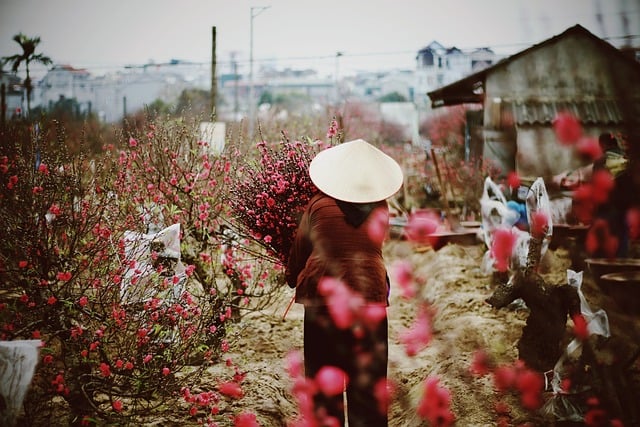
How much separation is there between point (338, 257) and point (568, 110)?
12339 millimetres

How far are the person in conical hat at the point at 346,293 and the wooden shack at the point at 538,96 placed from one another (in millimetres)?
10941

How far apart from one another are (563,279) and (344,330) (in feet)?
19.8

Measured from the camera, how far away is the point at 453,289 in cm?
875

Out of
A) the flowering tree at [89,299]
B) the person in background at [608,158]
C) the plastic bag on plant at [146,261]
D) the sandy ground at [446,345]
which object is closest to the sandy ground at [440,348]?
the sandy ground at [446,345]

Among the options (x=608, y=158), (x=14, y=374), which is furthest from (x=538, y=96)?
(x=14, y=374)

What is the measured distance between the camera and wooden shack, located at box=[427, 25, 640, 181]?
1412 centimetres

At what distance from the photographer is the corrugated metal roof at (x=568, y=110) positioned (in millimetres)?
13539

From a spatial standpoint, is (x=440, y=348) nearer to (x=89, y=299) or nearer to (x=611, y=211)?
(x=611, y=211)

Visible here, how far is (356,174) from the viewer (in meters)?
3.78

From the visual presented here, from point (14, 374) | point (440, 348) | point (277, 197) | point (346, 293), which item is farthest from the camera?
point (440, 348)

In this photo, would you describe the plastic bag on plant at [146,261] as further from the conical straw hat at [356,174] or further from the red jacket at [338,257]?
the conical straw hat at [356,174]

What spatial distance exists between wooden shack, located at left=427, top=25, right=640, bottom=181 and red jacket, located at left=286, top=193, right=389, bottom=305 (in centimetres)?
1099

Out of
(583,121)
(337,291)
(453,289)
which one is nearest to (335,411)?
(337,291)

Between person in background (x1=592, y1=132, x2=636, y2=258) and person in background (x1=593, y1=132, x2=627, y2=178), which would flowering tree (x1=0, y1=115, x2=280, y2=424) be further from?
person in background (x1=593, y1=132, x2=627, y2=178)
